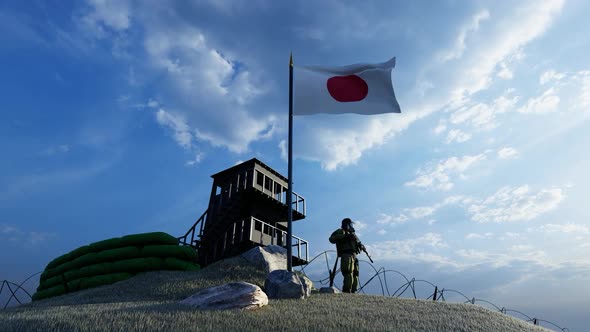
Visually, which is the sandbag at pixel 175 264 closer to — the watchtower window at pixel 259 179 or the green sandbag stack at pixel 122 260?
the green sandbag stack at pixel 122 260

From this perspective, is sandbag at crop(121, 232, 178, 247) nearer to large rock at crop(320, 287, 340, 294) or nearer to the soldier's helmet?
large rock at crop(320, 287, 340, 294)

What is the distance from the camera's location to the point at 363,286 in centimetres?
1416

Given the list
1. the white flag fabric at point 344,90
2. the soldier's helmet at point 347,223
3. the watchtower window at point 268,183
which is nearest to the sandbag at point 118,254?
the soldier's helmet at point 347,223

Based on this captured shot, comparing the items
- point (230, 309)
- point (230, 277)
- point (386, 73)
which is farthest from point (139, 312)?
point (386, 73)

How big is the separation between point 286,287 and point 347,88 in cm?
658

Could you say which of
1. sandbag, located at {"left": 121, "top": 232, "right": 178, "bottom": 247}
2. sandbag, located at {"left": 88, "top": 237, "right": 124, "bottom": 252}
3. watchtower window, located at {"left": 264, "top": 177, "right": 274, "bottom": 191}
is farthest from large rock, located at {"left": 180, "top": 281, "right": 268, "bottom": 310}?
watchtower window, located at {"left": 264, "top": 177, "right": 274, "bottom": 191}

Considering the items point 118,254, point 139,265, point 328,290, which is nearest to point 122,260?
point 118,254

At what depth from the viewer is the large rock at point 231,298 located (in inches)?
348

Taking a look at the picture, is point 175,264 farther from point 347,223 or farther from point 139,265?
point 347,223

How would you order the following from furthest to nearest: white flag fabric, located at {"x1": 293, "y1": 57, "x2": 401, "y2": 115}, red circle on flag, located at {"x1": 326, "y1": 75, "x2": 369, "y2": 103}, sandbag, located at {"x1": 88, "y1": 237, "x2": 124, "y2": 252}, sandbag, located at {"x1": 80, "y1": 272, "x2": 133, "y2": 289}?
sandbag, located at {"x1": 88, "y1": 237, "x2": 124, "y2": 252}, sandbag, located at {"x1": 80, "y1": 272, "x2": 133, "y2": 289}, red circle on flag, located at {"x1": 326, "y1": 75, "x2": 369, "y2": 103}, white flag fabric, located at {"x1": 293, "y1": 57, "x2": 401, "y2": 115}

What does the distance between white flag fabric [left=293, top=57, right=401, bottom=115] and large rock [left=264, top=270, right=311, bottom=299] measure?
494 cm

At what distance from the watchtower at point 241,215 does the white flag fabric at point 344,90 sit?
8583 millimetres

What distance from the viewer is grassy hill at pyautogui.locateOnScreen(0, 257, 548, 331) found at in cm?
728

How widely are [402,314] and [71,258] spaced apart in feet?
45.7
